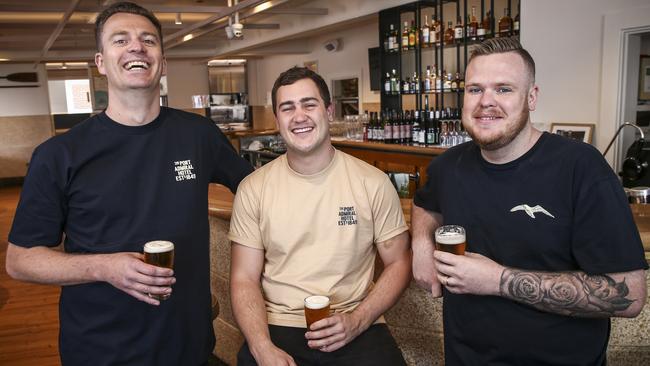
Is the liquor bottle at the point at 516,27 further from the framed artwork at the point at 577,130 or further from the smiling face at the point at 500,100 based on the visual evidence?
the smiling face at the point at 500,100

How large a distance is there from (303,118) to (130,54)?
677mm

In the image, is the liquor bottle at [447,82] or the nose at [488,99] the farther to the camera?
the liquor bottle at [447,82]

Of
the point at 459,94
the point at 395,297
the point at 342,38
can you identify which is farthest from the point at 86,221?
the point at 342,38

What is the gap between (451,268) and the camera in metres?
1.66

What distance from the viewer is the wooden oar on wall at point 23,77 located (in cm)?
1351

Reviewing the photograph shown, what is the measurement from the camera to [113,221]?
6.20ft

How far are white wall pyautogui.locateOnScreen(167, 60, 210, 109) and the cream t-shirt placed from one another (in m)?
13.6

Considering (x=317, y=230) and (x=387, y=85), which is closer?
(x=317, y=230)

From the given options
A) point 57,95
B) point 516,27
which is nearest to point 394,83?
point 516,27

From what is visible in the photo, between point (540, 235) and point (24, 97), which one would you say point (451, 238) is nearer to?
point (540, 235)

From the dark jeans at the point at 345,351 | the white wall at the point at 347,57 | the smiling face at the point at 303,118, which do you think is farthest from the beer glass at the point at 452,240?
the white wall at the point at 347,57

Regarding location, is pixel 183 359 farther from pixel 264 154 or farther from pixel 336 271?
pixel 264 154

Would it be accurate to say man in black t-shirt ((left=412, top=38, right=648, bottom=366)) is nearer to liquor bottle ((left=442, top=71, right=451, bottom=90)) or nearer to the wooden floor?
the wooden floor

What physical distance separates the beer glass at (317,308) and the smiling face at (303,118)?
0.60 metres
